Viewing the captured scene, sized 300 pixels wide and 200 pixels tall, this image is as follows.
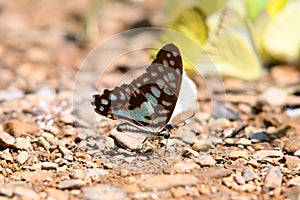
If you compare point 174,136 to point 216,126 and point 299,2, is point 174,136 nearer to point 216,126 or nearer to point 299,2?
point 216,126

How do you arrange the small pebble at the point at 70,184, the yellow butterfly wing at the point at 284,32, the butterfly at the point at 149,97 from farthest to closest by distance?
1. the yellow butterfly wing at the point at 284,32
2. the butterfly at the point at 149,97
3. the small pebble at the point at 70,184

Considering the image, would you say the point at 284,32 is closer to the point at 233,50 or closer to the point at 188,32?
the point at 233,50

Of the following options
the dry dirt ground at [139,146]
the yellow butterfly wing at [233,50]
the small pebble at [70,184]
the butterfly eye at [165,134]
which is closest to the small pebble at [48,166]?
the dry dirt ground at [139,146]

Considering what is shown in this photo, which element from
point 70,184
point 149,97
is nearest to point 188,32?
point 149,97

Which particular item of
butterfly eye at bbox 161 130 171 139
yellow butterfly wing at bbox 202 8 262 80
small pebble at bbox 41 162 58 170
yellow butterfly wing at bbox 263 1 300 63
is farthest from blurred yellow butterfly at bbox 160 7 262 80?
small pebble at bbox 41 162 58 170

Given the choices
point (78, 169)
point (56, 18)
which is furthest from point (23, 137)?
point (56, 18)

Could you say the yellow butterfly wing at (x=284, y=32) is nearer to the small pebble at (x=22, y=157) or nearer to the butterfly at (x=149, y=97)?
the butterfly at (x=149, y=97)
